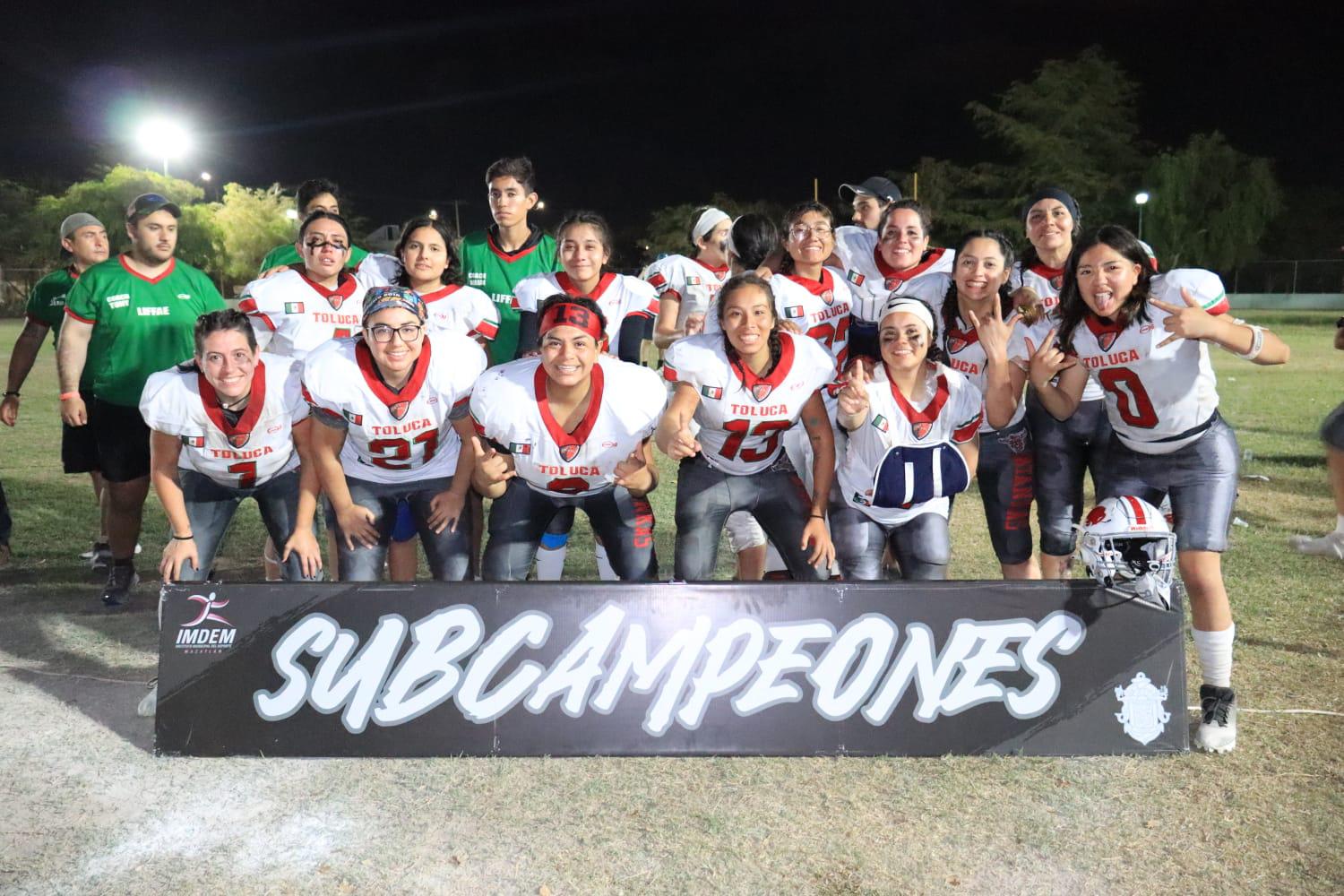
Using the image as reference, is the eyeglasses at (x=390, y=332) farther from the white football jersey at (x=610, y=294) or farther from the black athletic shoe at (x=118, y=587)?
the black athletic shoe at (x=118, y=587)

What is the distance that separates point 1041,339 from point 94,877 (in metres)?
4.35

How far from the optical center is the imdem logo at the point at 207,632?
3908mm

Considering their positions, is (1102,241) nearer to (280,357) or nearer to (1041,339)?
(1041,339)

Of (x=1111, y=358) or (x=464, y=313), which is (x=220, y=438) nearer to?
(x=464, y=313)

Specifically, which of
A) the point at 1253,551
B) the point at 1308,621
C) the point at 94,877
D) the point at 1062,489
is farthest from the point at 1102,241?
the point at 94,877

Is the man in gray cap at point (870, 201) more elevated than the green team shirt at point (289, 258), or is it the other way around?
the man in gray cap at point (870, 201)

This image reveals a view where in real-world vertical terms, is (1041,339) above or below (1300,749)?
above

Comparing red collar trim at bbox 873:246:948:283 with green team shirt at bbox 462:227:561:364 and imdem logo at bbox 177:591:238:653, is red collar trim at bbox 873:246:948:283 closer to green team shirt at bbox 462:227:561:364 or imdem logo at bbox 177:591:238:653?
green team shirt at bbox 462:227:561:364

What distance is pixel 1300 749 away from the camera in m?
3.93

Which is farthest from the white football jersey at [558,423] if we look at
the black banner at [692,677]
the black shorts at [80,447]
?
the black shorts at [80,447]

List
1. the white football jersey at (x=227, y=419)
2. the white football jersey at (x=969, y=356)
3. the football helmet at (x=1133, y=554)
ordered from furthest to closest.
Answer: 1. the white football jersey at (x=969, y=356)
2. the white football jersey at (x=227, y=419)
3. the football helmet at (x=1133, y=554)

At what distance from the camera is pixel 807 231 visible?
17.4 ft

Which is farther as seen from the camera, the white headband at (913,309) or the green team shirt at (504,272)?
the green team shirt at (504,272)

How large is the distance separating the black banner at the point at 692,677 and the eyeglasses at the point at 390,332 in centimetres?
114
